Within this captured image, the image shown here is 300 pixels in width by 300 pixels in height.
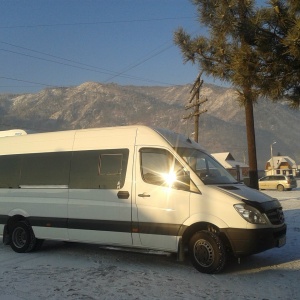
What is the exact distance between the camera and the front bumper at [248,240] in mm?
6648

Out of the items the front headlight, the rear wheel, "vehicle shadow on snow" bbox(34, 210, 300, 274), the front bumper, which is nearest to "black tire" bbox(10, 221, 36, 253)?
"vehicle shadow on snow" bbox(34, 210, 300, 274)

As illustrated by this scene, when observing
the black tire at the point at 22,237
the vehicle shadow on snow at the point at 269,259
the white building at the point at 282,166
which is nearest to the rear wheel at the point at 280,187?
the vehicle shadow on snow at the point at 269,259

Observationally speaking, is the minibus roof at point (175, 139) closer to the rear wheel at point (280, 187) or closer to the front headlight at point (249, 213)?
the front headlight at point (249, 213)

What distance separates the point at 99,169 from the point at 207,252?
2.59 metres

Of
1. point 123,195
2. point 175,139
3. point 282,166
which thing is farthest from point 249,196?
point 282,166

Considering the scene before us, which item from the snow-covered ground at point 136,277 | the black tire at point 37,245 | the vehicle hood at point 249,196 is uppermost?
the vehicle hood at point 249,196

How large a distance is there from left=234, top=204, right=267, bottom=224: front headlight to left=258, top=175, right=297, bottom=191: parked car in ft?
107

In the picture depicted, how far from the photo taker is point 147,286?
243 inches

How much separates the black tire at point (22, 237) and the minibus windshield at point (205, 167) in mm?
3808

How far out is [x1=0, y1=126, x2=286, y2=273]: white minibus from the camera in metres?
6.84

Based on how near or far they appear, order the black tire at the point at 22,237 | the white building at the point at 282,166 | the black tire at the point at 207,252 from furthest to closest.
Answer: the white building at the point at 282,166, the black tire at the point at 22,237, the black tire at the point at 207,252

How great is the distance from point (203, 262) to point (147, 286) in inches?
46.8

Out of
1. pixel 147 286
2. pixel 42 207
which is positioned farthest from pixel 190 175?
pixel 42 207

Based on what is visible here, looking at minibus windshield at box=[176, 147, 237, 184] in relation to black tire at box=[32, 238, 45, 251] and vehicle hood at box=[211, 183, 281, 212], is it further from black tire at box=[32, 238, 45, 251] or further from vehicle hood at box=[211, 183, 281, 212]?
black tire at box=[32, 238, 45, 251]
